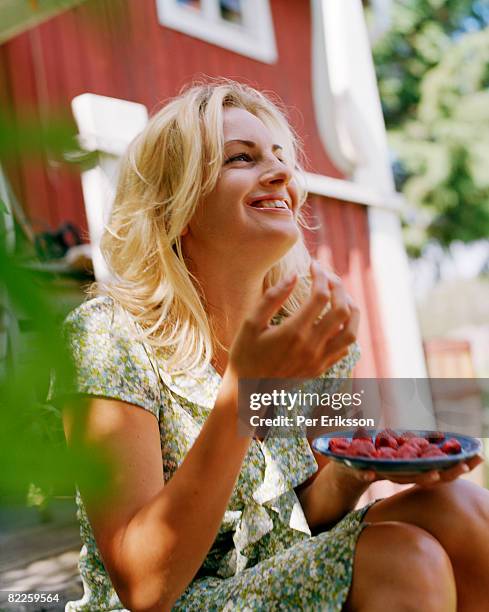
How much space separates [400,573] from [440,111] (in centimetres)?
1051

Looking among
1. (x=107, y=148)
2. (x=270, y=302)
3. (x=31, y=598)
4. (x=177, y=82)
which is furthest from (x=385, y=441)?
(x=177, y=82)

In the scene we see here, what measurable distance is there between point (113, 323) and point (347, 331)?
1.91 feet

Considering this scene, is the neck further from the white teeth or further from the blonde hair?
the white teeth

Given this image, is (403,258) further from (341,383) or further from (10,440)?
(10,440)

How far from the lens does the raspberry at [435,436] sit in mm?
1249

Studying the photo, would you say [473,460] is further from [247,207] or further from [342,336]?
[247,207]

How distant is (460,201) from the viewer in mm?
10719

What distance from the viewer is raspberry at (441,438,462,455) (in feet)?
3.85

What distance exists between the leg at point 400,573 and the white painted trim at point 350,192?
233cm

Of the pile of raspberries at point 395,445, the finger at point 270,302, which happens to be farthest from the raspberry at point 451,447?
the finger at point 270,302

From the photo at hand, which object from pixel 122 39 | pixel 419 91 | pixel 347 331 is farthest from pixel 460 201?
pixel 122 39

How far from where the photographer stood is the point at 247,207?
1635mm

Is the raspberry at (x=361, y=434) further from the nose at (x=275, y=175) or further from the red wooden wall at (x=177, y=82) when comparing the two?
the red wooden wall at (x=177, y=82)

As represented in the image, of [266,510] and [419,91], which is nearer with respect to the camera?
[266,510]
